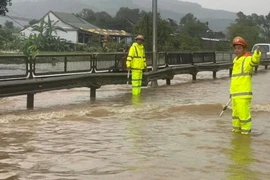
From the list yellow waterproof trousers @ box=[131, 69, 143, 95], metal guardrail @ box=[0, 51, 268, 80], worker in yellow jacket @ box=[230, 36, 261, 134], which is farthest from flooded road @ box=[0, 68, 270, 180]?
yellow waterproof trousers @ box=[131, 69, 143, 95]

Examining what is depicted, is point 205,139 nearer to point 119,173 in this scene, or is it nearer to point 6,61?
point 119,173

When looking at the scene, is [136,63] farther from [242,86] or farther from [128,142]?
[128,142]

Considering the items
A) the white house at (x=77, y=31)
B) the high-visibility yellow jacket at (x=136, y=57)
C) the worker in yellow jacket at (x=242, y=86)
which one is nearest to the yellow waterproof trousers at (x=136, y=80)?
the high-visibility yellow jacket at (x=136, y=57)

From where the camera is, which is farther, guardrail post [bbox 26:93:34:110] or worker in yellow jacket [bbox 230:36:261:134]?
guardrail post [bbox 26:93:34:110]

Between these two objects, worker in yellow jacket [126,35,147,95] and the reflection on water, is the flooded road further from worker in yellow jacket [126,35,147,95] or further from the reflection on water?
worker in yellow jacket [126,35,147,95]

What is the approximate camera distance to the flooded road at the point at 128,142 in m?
6.67

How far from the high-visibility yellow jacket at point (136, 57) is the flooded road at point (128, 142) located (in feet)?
6.48

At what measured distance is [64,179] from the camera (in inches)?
246

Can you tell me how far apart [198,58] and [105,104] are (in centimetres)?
1325

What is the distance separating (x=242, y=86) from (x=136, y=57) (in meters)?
7.19

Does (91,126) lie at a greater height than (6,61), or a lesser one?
lesser

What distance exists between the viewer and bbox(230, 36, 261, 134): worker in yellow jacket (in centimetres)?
923

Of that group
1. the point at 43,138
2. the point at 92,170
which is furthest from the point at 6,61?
the point at 92,170

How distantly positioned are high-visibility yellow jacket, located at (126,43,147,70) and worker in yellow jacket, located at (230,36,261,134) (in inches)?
274
